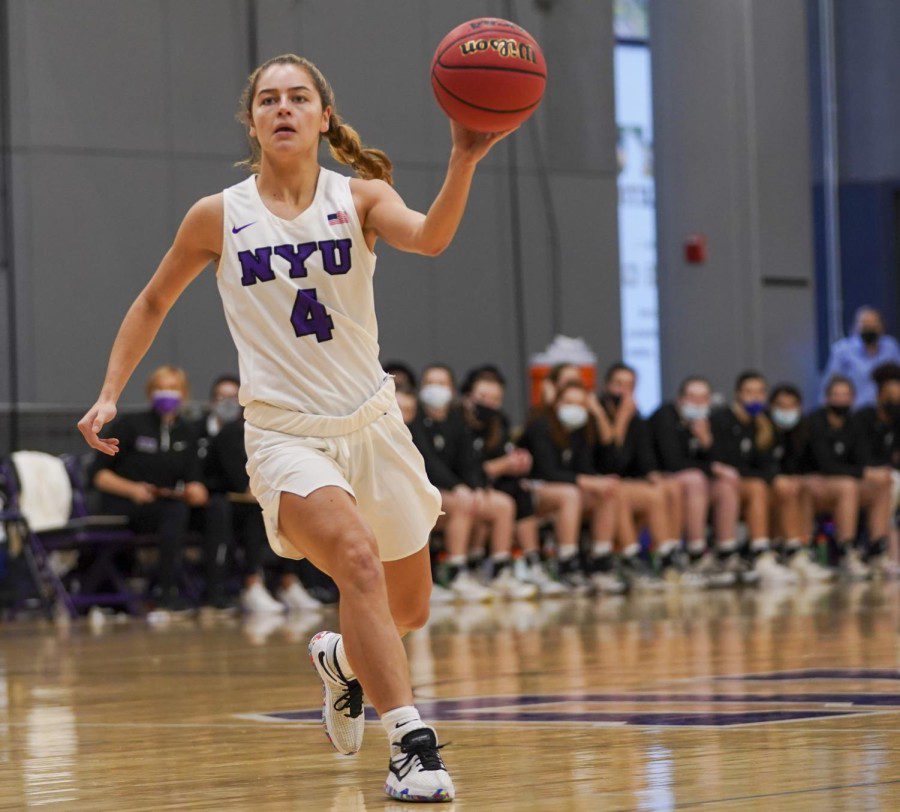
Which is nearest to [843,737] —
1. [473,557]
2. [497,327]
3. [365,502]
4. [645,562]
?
[365,502]

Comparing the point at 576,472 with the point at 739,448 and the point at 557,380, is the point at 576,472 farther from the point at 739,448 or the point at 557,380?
the point at 739,448

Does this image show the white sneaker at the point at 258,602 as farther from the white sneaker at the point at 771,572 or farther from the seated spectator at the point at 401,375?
the white sneaker at the point at 771,572

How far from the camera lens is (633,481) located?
1270 centimetres

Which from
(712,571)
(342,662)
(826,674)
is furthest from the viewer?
(712,571)

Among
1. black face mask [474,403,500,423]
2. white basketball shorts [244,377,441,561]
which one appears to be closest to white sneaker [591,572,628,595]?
black face mask [474,403,500,423]

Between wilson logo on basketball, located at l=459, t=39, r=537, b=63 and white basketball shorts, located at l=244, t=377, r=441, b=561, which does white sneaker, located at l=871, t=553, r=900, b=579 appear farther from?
wilson logo on basketball, located at l=459, t=39, r=537, b=63

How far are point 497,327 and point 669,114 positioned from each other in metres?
2.88

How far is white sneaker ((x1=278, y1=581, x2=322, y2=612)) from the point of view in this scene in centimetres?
1121

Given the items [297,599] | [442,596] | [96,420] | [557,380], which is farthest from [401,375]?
[96,420]

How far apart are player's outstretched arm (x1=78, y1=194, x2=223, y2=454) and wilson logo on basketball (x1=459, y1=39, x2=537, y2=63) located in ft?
2.22

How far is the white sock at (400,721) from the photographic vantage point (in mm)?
3336

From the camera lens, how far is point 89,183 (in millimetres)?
13078

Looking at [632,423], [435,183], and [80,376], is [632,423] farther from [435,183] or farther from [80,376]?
[80,376]

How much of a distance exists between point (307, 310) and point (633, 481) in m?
9.14
